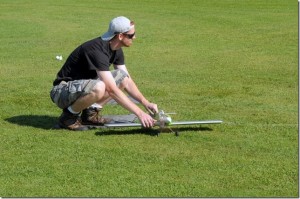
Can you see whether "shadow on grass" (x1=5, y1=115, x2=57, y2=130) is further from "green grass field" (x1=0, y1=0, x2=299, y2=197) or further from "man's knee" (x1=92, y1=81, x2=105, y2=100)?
"man's knee" (x1=92, y1=81, x2=105, y2=100)

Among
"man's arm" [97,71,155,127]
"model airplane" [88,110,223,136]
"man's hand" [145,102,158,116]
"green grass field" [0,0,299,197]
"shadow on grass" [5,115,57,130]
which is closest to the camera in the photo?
"green grass field" [0,0,299,197]

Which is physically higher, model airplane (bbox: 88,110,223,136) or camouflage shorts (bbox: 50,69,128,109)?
camouflage shorts (bbox: 50,69,128,109)

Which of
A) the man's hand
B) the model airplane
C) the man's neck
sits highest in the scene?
the man's neck

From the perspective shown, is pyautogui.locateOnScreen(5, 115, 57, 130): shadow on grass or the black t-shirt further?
pyautogui.locateOnScreen(5, 115, 57, 130): shadow on grass

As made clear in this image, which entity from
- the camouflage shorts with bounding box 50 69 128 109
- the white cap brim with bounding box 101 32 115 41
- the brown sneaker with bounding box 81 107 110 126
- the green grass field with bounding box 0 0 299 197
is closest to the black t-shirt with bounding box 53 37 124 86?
the white cap brim with bounding box 101 32 115 41

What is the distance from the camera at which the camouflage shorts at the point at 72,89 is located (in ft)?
26.7

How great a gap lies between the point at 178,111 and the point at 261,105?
1.22 metres

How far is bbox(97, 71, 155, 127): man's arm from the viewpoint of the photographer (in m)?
7.58

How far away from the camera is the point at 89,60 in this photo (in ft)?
26.6

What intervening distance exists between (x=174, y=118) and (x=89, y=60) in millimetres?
1549

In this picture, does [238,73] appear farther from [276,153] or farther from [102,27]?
[102,27]

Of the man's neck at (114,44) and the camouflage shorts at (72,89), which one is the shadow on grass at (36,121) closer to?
the camouflage shorts at (72,89)

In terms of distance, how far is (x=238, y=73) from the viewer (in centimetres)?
1254

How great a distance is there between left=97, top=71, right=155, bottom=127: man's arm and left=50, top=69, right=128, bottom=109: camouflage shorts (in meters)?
0.15
